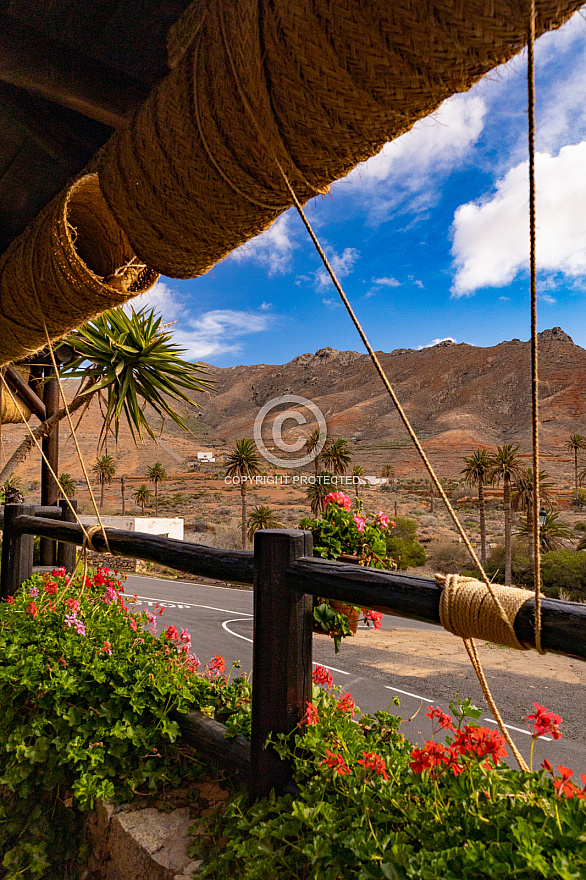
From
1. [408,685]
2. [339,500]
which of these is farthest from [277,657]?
[408,685]

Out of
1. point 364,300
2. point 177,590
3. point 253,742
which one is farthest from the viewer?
point 364,300

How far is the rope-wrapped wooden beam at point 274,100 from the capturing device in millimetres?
439

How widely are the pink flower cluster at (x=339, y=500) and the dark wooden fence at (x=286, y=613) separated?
0.29 metres

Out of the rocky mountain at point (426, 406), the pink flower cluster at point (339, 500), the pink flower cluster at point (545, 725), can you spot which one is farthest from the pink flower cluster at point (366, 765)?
the rocky mountain at point (426, 406)

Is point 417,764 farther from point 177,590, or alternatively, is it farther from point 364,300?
point 364,300

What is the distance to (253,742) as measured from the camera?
1295 mm

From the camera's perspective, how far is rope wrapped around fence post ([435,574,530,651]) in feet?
2.73

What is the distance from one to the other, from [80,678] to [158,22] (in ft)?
5.77

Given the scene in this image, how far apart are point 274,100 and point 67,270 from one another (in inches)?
28.1

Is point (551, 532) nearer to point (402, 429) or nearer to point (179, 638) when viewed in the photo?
point (179, 638)

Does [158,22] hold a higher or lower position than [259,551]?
higher

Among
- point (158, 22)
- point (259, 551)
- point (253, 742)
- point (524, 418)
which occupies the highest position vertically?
point (524, 418)

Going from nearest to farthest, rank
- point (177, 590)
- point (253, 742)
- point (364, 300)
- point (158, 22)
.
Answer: point (158, 22), point (253, 742), point (177, 590), point (364, 300)

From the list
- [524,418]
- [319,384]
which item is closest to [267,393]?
[319,384]
